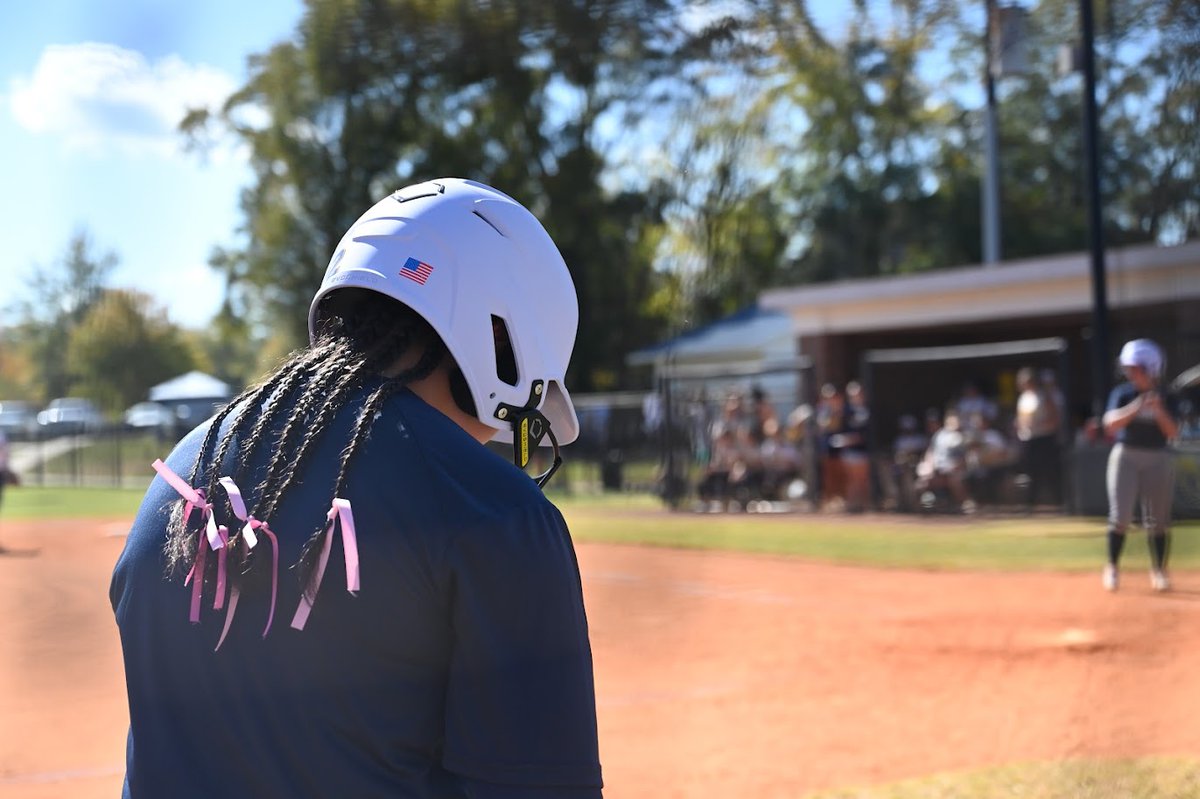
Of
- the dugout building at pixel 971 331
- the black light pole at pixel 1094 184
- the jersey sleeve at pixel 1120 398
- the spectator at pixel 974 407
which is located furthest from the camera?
the spectator at pixel 974 407

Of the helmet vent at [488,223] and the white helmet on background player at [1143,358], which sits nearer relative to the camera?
the helmet vent at [488,223]

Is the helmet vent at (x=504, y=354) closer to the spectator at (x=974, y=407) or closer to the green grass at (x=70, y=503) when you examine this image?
the spectator at (x=974, y=407)

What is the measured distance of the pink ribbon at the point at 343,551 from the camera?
1132mm

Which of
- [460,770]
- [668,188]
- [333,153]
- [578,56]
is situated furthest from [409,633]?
[668,188]

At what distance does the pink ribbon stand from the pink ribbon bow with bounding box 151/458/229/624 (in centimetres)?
9

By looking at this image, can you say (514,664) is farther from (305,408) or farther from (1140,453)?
(1140,453)

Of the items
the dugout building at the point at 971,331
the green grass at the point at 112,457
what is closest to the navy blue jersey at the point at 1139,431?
the dugout building at the point at 971,331

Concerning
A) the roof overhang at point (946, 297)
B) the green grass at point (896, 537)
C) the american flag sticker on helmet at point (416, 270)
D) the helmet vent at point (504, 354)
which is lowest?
the green grass at point (896, 537)

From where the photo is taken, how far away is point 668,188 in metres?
3.20

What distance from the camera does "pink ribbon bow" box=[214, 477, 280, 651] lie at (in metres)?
1.18

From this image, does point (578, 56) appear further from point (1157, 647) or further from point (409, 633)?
point (1157, 647)

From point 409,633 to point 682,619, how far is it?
6.93 m

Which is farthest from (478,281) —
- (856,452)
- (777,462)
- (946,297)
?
(946,297)

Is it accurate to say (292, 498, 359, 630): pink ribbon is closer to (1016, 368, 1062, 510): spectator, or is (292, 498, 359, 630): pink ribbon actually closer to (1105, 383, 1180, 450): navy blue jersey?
(1105, 383, 1180, 450): navy blue jersey
